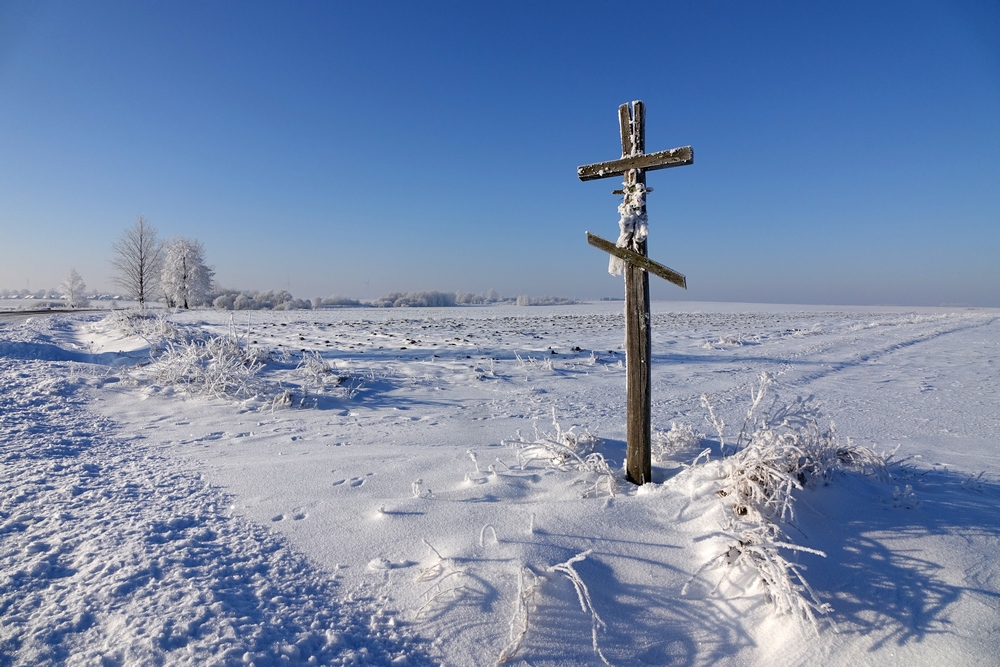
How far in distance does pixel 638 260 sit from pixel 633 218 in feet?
1.06

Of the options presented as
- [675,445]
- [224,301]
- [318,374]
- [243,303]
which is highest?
[224,301]

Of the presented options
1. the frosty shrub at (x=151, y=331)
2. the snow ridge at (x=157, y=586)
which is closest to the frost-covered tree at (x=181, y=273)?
the frosty shrub at (x=151, y=331)

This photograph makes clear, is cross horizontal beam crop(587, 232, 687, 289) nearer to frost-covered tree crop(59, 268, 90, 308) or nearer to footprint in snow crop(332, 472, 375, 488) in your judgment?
footprint in snow crop(332, 472, 375, 488)

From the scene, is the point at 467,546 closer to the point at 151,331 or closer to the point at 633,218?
the point at 633,218

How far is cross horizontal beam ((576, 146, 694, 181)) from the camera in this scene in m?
3.44

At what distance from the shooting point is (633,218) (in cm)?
367

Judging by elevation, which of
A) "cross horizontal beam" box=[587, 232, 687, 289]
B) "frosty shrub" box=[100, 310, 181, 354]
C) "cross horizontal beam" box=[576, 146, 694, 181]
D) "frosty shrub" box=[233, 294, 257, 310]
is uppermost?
"frosty shrub" box=[233, 294, 257, 310]

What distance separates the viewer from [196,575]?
2.61m

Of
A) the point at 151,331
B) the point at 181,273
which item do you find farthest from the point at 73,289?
the point at 151,331

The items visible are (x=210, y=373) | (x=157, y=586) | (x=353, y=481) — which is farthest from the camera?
(x=210, y=373)

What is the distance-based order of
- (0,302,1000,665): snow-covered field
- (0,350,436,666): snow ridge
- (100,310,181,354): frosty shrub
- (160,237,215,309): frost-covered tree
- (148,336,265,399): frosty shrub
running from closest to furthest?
(0,350,436,666): snow ridge → (0,302,1000,665): snow-covered field → (148,336,265,399): frosty shrub → (100,310,181,354): frosty shrub → (160,237,215,309): frost-covered tree

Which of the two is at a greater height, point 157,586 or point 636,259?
point 636,259

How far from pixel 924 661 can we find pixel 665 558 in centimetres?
117

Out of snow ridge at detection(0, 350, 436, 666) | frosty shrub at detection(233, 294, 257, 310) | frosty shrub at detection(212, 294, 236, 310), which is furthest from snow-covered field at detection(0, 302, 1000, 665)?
frosty shrub at detection(233, 294, 257, 310)
